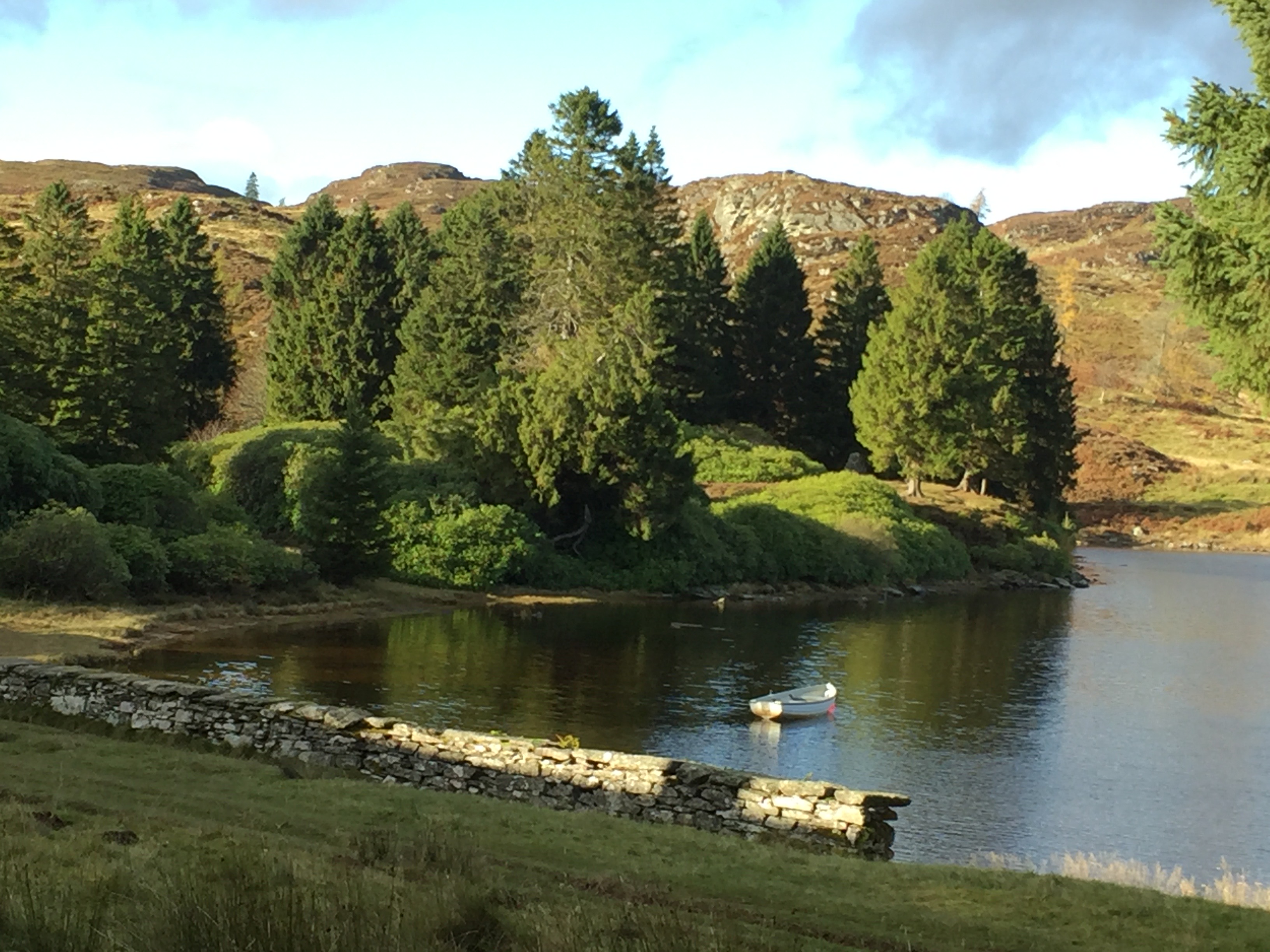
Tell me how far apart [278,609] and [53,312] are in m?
19.6

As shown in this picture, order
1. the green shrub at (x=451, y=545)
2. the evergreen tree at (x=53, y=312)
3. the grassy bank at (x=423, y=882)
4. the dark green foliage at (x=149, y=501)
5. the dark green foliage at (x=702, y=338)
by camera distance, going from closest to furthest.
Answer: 1. the grassy bank at (x=423, y=882)
2. the dark green foliage at (x=149, y=501)
3. the green shrub at (x=451, y=545)
4. the evergreen tree at (x=53, y=312)
5. the dark green foliage at (x=702, y=338)

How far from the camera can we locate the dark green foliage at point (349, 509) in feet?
151

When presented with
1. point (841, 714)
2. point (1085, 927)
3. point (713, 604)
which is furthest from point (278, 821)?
point (713, 604)

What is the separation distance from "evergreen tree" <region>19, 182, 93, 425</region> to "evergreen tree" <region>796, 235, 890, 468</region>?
4837cm

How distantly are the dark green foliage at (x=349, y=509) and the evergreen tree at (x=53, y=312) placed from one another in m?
12.4

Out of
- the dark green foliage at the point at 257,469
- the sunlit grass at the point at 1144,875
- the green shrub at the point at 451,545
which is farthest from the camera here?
the dark green foliage at the point at 257,469

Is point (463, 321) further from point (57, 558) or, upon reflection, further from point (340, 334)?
point (57, 558)

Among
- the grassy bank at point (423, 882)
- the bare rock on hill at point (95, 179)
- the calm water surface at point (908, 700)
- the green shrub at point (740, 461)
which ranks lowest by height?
the calm water surface at point (908, 700)

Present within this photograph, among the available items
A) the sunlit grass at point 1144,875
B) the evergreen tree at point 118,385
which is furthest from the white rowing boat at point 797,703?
the evergreen tree at point 118,385

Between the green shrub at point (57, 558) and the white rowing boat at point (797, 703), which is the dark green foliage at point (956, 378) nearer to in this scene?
the white rowing boat at point (797, 703)

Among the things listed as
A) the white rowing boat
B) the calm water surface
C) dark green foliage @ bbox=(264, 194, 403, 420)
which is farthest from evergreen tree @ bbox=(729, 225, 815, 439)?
the white rowing boat

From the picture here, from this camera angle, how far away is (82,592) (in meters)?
36.5

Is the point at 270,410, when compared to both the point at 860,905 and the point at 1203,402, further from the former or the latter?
the point at 1203,402

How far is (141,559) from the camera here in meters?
39.0
